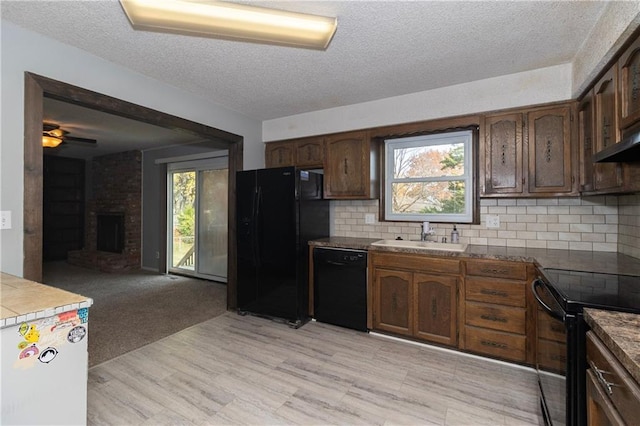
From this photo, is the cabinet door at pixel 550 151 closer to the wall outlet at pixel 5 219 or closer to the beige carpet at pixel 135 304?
the beige carpet at pixel 135 304

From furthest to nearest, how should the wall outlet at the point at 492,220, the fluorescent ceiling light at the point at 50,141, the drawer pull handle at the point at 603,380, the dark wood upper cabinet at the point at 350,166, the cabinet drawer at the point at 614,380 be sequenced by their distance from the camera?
the fluorescent ceiling light at the point at 50,141 < the dark wood upper cabinet at the point at 350,166 < the wall outlet at the point at 492,220 < the drawer pull handle at the point at 603,380 < the cabinet drawer at the point at 614,380

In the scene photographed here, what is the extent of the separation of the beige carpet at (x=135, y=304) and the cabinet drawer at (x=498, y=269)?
286 cm

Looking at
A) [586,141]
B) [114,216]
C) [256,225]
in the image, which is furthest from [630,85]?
[114,216]

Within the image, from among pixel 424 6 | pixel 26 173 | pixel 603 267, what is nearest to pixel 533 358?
pixel 603 267

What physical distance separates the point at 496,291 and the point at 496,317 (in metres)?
0.21

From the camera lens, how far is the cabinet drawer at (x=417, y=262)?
101 inches

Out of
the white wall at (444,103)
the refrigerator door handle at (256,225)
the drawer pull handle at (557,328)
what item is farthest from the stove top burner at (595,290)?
the refrigerator door handle at (256,225)

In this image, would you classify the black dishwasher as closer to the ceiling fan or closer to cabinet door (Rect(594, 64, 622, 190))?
cabinet door (Rect(594, 64, 622, 190))

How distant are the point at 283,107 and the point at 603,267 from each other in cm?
316

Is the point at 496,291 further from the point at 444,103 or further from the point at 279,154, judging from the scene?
the point at 279,154

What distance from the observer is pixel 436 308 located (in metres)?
2.63

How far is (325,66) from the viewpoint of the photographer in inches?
96.1

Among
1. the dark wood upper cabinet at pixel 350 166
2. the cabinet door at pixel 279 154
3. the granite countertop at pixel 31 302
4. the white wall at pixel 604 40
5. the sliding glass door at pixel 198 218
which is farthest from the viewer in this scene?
the sliding glass door at pixel 198 218

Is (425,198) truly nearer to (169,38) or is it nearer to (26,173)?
(169,38)
